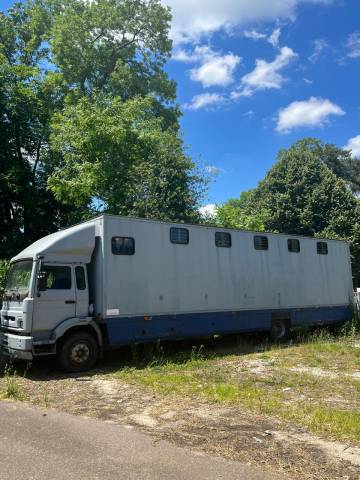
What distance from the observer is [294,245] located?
15312 mm

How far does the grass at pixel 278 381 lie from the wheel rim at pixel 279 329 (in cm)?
86

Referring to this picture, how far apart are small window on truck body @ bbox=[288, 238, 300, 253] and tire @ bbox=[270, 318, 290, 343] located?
2.30 meters

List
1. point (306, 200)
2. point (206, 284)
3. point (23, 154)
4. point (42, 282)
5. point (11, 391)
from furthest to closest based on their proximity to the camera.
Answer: point (306, 200), point (23, 154), point (206, 284), point (42, 282), point (11, 391)

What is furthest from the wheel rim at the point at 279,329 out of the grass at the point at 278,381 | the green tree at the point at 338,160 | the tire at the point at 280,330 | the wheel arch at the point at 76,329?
the green tree at the point at 338,160

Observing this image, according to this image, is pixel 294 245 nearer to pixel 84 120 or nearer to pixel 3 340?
pixel 3 340

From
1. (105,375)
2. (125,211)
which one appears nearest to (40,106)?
(125,211)

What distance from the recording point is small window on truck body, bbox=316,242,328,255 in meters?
16.1

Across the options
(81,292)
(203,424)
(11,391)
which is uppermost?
(81,292)

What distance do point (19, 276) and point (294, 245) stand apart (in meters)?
8.78

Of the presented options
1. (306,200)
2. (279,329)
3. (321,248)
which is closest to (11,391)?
(279,329)

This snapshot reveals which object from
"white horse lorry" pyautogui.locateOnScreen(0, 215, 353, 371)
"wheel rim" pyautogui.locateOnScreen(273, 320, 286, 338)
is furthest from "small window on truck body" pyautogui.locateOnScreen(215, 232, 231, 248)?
"wheel rim" pyautogui.locateOnScreen(273, 320, 286, 338)

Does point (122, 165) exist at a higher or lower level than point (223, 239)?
higher

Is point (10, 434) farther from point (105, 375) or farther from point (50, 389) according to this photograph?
point (105, 375)

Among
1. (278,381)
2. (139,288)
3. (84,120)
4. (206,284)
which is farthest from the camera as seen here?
(84,120)
